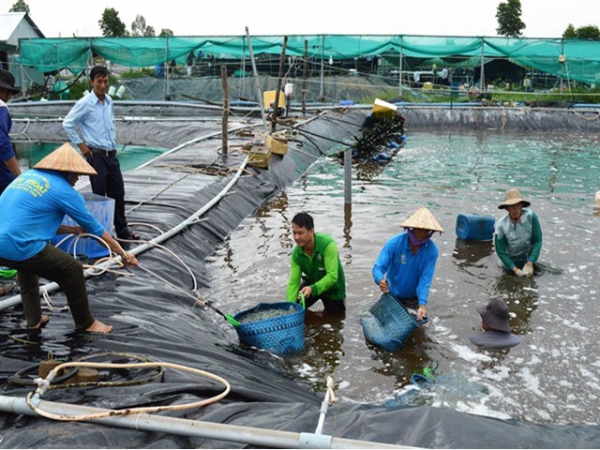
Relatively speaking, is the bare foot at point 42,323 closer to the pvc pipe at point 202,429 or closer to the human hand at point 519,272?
the pvc pipe at point 202,429

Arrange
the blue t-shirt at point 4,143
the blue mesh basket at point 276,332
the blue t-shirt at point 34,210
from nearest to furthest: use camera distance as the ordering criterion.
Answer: the blue t-shirt at point 34,210
the blue mesh basket at point 276,332
the blue t-shirt at point 4,143

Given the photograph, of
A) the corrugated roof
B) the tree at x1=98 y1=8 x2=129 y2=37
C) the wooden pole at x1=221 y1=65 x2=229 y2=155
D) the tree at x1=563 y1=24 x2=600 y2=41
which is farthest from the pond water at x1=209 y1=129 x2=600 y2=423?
the tree at x1=98 y1=8 x2=129 y2=37

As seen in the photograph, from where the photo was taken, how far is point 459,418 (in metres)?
3.24

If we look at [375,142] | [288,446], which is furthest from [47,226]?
[375,142]

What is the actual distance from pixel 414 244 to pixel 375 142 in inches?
515

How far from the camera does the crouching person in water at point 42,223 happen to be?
4.06 meters

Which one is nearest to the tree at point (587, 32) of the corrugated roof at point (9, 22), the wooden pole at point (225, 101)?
the corrugated roof at point (9, 22)

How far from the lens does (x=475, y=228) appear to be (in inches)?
361

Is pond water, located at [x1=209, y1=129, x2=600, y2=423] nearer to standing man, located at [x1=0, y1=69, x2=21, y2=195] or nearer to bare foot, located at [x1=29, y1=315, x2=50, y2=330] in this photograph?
bare foot, located at [x1=29, y1=315, x2=50, y2=330]

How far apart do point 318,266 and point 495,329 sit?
5.78 ft

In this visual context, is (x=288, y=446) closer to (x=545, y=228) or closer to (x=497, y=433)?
(x=497, y=433)

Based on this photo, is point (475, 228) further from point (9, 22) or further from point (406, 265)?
point (9, 22)

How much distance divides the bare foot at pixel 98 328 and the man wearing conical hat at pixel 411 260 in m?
2.35

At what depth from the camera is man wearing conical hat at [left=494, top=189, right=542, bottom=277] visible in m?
7.16
